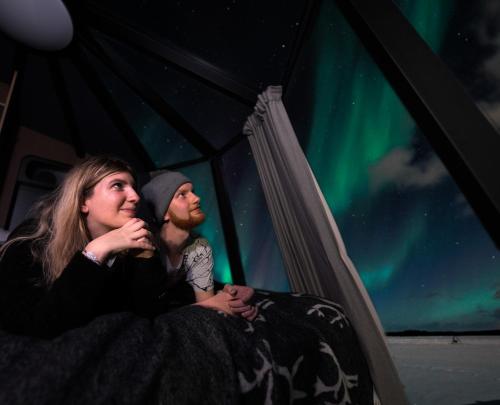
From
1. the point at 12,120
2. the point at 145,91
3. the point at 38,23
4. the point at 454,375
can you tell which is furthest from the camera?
the point at 12,120

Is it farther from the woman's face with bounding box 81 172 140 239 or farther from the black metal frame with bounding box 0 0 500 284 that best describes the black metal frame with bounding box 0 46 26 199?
the black metal frame with bounding box 0 0 500 284

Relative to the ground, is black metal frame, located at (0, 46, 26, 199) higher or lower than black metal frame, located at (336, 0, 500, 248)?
higher

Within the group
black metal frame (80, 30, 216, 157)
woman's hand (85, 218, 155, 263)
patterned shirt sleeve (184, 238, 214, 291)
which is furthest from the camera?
black metal frame (80, 30, 216, 157)

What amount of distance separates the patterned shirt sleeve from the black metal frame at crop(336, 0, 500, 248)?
1201 mm

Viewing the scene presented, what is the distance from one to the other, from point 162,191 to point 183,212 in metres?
0.19

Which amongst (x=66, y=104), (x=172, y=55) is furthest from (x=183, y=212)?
(x=66, y=104)

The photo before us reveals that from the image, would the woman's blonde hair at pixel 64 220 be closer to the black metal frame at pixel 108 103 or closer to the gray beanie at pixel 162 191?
the gray beanie at pixel 162 191

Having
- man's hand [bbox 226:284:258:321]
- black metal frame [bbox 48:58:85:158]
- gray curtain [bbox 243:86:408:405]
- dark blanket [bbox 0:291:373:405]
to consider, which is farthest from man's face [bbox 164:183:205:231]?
black metal frame [bbox 48:58:85:158]

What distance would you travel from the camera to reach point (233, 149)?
3.48m

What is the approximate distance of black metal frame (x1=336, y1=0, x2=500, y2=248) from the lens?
0.80 m

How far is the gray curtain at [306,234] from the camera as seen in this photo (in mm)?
1212

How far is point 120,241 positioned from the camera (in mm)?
712

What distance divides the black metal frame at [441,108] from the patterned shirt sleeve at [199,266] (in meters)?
1.20

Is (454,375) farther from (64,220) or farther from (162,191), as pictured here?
(64,220)
